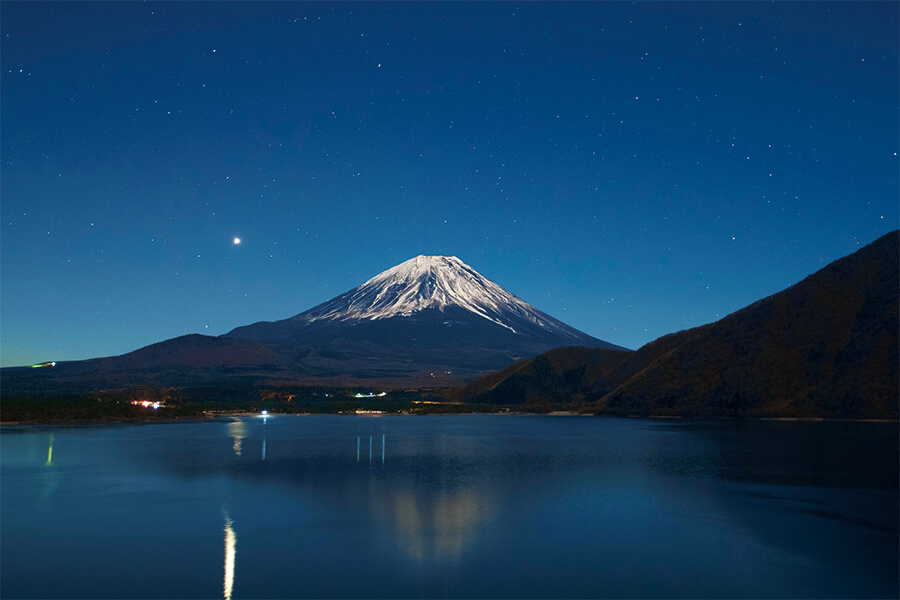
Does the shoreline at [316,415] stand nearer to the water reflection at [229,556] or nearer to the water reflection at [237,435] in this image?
the water reflection at [237,435]

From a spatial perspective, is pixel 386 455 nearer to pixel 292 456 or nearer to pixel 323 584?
pixel 292 456

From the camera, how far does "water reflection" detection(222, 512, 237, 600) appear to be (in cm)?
1797

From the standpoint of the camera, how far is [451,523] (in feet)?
83.7

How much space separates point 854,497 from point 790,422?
50.3 meters

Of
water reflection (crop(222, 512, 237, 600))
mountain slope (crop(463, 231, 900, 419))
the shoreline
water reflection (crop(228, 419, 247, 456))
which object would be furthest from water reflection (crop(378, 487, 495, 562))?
mountain slope (crop(463, 231, 900, 419))

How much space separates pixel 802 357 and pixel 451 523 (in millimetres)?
72994

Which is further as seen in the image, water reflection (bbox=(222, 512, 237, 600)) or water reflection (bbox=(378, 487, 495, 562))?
water reflection (bbox=(378, 487, 495, 562))

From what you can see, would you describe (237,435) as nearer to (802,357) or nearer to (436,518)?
(436,518)

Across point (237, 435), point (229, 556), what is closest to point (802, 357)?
point (237, 435)

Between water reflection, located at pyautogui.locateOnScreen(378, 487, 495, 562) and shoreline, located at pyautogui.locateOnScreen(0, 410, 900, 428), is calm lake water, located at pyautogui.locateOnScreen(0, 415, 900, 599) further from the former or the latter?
shoreline, located at pyautogui.locateOnScreen(0, 410, 900, 428)

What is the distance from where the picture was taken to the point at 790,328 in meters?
87.6

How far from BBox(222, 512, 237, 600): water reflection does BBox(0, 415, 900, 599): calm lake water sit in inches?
3.1

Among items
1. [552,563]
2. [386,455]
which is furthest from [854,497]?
[386,455]

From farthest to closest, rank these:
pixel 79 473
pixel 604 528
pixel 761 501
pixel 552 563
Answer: pixel 79 473 < pixel 761 501 < pixel 604 528 < pixel 552 563
